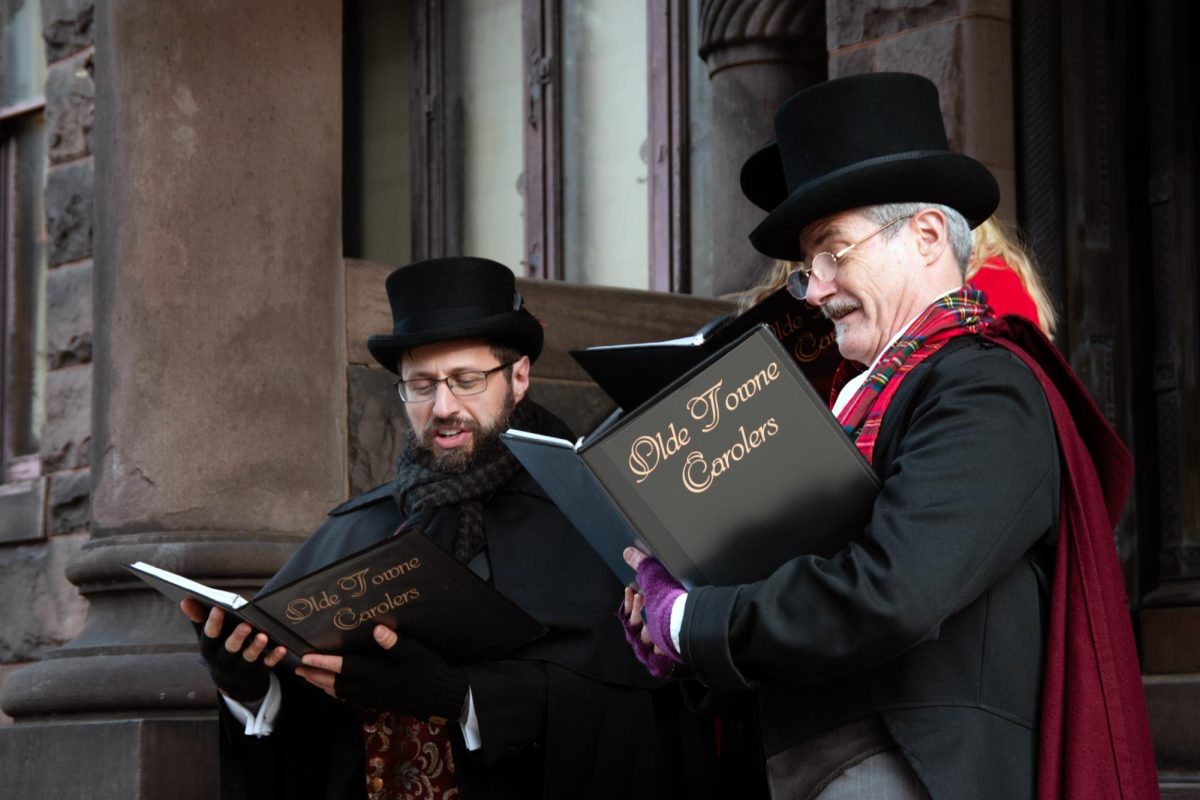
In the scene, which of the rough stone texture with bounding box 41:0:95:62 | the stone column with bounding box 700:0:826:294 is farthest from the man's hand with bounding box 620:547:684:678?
the rough stone texture with bounding box 41:0:95:62

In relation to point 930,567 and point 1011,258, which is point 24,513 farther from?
point 930,567

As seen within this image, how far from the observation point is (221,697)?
3736mm

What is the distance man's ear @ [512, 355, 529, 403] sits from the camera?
4012mm

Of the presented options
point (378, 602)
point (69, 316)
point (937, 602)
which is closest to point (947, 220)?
point (937, 602)

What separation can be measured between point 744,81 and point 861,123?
14.2 feet

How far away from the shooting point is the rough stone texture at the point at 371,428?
540 centimetres

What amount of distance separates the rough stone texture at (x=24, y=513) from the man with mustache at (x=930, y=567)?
5.17 m

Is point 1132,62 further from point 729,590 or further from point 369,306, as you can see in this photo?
point 729,590

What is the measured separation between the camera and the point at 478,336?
3938 millimetres

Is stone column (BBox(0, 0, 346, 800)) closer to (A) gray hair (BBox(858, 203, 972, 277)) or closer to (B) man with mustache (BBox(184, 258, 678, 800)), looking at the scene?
(B) man with mustache (BBox(184, 258, 678, 800))

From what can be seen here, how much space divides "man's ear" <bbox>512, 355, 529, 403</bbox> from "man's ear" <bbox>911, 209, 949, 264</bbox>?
1.49m

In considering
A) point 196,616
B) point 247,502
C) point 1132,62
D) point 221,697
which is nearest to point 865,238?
point 196,616

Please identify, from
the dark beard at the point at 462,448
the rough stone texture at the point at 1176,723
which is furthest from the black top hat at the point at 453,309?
the rough stone texture at the point at 1176,723

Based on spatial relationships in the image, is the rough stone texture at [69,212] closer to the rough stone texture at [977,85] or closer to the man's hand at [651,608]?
the rough stone texture at [977,85]
